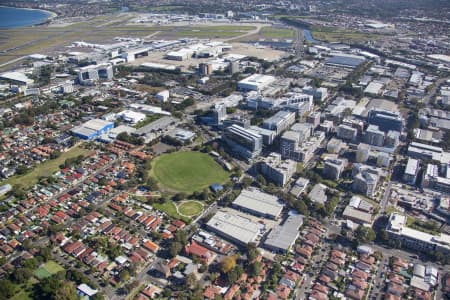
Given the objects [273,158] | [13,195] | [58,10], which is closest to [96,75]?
[13,195]

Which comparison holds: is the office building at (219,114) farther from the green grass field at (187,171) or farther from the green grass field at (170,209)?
the green grass field at (170,209)

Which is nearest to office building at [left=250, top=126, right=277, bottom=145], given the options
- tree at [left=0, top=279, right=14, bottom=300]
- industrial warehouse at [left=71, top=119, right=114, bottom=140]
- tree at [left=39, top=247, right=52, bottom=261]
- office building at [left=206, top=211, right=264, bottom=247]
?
office building at [left=206, top=211, right=264, bottom=247]

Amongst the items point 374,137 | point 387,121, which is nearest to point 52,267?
point 374,137

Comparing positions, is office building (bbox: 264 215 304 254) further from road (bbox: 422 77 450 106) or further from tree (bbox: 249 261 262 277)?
road (bbox: 422 77 450 106)

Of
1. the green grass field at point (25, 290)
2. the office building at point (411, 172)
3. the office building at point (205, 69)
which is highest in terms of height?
the office building at point (205, 69)

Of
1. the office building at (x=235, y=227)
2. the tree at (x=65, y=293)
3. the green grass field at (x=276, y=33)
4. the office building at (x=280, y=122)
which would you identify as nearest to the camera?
the tree at (x=65, y=293)

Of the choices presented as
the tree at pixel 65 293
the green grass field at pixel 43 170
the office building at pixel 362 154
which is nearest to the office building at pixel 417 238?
the office building at pixel 362 154
